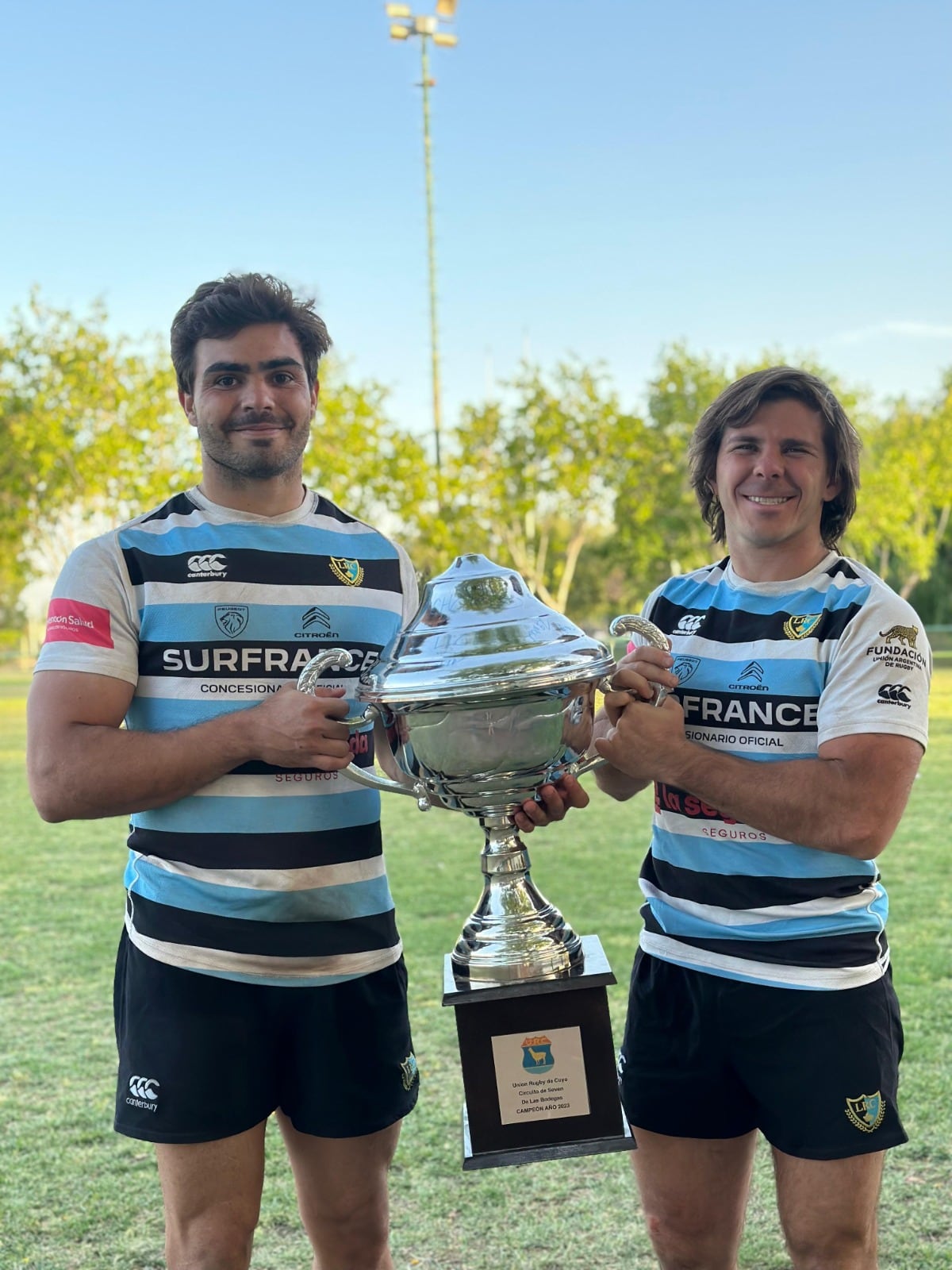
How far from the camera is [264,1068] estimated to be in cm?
237

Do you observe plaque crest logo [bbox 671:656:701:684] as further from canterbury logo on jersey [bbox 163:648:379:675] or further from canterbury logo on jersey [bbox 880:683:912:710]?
canterbury logo on jersey [bbox 163:648:379:675]

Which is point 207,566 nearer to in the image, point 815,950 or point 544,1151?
point 544,1151

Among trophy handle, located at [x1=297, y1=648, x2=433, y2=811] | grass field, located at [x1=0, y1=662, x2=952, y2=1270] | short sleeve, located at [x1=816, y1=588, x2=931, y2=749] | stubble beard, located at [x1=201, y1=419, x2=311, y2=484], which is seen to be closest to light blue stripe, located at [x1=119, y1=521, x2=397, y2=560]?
stubble beard, located at [x1=201, y1=419, x2=311, y2=484]

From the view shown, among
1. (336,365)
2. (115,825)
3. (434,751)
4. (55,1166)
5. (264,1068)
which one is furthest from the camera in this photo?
(336,365)

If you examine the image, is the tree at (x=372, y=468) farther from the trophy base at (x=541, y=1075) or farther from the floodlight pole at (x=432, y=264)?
the trophy base at (x=541, y=1075)

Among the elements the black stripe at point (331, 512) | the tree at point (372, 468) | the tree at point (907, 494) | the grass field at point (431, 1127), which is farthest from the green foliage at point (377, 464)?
the black stripe at point (331, 512)

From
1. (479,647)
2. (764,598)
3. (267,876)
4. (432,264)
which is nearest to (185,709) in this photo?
(267,876)

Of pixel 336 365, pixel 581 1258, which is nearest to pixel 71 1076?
pixel 581 1258

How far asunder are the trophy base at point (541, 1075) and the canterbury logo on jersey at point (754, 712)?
515 millimetres

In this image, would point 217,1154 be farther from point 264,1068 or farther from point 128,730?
point 128,730

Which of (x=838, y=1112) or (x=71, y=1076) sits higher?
(x=838, y=1112)

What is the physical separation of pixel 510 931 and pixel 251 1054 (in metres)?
0.56

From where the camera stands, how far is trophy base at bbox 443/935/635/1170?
7.22 ft

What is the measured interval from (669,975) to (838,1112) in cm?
40
